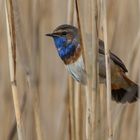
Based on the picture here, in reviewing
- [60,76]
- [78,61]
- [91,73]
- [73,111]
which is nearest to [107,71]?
[91,73]

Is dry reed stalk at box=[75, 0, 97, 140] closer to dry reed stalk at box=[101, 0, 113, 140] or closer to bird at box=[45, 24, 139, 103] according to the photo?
dry reed stalk at box=[101, 0, 113, 140]

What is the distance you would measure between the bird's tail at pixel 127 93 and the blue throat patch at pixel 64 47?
0.21 m

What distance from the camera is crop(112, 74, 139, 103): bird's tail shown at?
1251 millimetres

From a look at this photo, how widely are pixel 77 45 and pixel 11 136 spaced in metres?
0.39

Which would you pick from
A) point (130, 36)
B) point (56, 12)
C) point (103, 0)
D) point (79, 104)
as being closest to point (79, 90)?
point (79, 104)

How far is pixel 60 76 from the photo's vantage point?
1753mm

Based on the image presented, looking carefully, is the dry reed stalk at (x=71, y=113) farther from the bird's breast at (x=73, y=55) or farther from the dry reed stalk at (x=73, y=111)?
the bird's breast at (x=73, y=55)

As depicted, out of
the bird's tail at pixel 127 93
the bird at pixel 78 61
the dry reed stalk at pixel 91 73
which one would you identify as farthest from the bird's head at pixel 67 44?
the dry reed stalk at pixel 91 73

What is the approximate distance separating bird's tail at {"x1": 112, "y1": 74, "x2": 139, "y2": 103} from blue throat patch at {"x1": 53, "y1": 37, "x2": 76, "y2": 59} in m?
0.21

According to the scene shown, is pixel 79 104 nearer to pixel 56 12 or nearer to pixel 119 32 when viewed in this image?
pixel 119 32

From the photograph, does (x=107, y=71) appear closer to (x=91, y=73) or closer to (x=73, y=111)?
(x=91, y=73)

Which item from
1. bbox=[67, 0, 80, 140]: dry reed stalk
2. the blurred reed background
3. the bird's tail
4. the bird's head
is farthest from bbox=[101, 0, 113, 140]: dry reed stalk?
the bird's head

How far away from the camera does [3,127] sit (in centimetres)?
143

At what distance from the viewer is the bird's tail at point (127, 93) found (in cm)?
125
